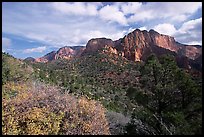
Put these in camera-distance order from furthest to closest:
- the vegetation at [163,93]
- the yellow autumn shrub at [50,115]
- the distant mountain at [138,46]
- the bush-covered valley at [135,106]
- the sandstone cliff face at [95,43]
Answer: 1. the sandstone cliff face at [95,43]
2. the distant mountain at [138,46]
3. the vegetation at [163,93]
4. the bush-covered valley at [135,106]
5. the yellow autumn shrub at [50,115]

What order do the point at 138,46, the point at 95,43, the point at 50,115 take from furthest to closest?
1. the point at 95,43
2. the point at 138,46
3. the point at 50,115

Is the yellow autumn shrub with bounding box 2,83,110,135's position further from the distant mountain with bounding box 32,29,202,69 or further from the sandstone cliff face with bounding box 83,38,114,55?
the sandstone cliff face with bounding box 83,38,114,55

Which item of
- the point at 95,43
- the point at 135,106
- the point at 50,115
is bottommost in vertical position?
the point at 50,115

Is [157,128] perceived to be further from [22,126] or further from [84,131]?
[22,126]

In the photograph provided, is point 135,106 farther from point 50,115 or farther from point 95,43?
point 95,43

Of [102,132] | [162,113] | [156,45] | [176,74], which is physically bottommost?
[102,132]

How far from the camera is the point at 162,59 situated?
41.8 feet

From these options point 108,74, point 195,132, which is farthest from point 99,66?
point 195,132

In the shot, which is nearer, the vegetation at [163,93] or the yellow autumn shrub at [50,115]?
the yellow autumn shrub at [50,115]

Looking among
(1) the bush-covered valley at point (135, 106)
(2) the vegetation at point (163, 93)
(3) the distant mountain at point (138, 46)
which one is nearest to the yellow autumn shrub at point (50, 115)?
(1) the bush-covered valley at point (135, 106)

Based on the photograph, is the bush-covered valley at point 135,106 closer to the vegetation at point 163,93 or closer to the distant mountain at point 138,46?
the vegetation at point 163,93

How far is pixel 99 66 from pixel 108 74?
5.20 m

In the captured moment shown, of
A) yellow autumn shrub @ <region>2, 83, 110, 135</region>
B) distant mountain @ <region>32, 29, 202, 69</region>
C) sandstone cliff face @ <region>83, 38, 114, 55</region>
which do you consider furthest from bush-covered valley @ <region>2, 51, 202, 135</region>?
sandstone cliff face @ <region>83, 38, 114, 55</region>

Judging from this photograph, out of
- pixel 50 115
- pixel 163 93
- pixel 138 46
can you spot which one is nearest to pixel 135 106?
pixel 163 93
